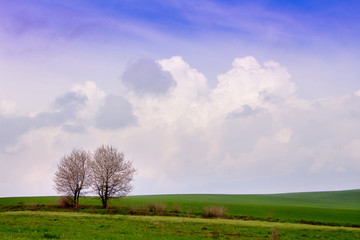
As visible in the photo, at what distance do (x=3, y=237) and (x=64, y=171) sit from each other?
51351 millimetres

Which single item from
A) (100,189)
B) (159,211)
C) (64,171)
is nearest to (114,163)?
(100,189)

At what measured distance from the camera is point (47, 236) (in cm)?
2594

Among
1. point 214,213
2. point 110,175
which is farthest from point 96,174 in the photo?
point 214,213

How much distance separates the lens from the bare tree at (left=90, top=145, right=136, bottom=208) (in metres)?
70.9

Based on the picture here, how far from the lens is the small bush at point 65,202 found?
7031 centimetres

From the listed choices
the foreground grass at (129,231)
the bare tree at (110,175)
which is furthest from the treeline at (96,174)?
the foreground grass at (129,231)

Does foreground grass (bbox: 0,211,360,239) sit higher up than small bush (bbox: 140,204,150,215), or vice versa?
small bush (bbox: 140,204,150,215)

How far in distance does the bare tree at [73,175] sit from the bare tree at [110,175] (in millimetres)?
3056

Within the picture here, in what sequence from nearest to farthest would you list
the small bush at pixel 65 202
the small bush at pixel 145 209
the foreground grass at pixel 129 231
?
1. the foreground grass at pixel 129 231
2. the small bush at pixel 145 209
3. the small bush at pixel 65 202

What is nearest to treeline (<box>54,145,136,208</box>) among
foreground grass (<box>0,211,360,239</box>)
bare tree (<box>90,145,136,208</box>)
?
bare tree (<box>90,145,136,208</box>)

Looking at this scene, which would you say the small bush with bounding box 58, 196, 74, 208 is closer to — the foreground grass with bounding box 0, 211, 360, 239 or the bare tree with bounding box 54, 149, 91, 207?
the bare tree with bounding box 54, 149, 91, 207

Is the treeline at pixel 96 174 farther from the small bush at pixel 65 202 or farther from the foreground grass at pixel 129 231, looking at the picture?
the foreground grass at pixel 129 231

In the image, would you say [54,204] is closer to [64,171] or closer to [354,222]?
[64,171]

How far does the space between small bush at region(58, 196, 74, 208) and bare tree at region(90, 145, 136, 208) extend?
17.8ft
